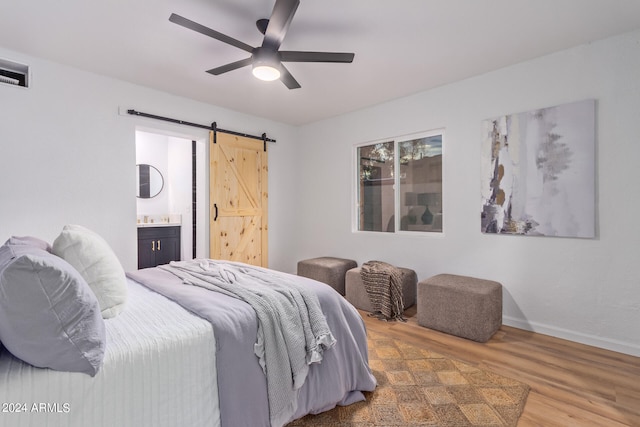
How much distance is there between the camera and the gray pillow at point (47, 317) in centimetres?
96

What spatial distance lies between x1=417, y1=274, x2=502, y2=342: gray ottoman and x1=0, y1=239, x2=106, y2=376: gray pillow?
2.65 m

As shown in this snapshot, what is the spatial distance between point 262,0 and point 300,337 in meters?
2.09

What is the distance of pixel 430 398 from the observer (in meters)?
1.90

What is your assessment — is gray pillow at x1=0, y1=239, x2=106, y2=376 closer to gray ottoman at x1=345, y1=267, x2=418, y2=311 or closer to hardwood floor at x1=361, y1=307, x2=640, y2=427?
hardwood floor at x1=361, y1=307, x2=640, y2=427

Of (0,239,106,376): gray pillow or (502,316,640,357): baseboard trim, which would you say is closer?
(0,239,106,376): gray pillow

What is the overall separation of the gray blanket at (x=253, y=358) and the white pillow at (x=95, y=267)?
0.29 metres

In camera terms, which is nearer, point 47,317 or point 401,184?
point 47,317

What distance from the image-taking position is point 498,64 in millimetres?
2988

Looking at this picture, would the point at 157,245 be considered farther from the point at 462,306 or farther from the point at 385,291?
the point at 462,306

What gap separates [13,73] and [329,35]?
2.80 m

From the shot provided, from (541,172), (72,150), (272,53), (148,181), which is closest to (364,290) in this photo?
(541,172)

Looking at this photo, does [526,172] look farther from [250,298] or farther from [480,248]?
[250,298]

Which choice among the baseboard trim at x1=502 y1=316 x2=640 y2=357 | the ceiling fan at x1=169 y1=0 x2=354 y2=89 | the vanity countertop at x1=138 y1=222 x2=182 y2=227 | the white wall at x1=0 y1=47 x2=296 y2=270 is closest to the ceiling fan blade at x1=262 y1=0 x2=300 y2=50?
the ceiling fan at x1=169 y1=0 x2=354 y2=89

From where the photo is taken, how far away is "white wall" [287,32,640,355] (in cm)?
248
